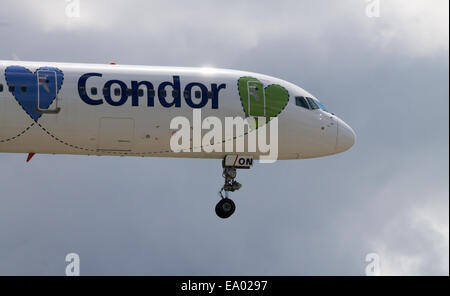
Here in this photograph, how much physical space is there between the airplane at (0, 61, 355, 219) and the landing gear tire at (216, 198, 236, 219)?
0.05m

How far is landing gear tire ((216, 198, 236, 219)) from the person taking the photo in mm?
63031

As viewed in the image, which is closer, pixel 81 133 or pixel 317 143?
pixel 81 133

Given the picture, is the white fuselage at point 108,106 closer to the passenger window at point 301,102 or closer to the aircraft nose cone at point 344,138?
the passenger window at point 301,102

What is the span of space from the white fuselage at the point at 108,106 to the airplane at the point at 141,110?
0.05m

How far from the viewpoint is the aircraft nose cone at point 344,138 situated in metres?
63.3

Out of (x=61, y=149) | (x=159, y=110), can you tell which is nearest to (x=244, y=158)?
(x=159, y=110)

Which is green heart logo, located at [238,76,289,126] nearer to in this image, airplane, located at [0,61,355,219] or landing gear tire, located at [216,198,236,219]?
airplane, located at [0,61,355,219]

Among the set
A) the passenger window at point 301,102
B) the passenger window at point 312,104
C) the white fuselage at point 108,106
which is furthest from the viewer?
the passenger window at point 312,104

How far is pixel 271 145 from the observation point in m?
62.2

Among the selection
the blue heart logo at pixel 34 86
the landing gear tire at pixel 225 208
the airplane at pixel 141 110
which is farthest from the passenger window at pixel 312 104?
the blue heart logo at pixel 34 86

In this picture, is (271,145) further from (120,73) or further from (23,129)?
(23,129)

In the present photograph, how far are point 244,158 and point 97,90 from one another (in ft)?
29.5

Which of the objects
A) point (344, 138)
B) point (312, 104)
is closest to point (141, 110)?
point (312, 104)

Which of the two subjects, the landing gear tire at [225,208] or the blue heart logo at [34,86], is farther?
the landing gear tire at [225,208]
